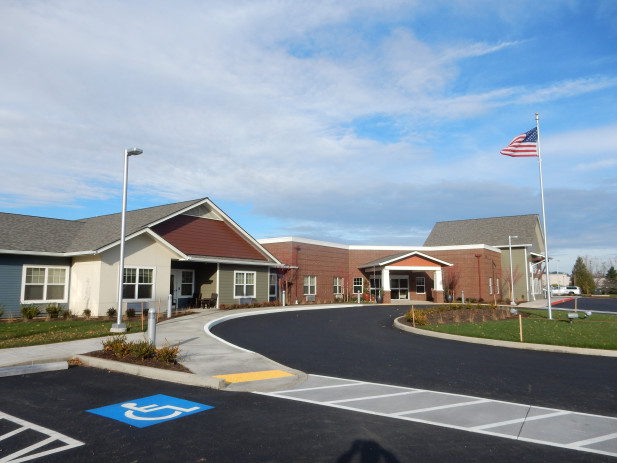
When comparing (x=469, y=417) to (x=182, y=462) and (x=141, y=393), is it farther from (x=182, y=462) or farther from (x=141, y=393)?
(x=141, y=393)

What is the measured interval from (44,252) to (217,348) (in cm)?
1345

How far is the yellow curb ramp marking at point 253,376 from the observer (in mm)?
9297

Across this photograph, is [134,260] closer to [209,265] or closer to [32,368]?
[209,265]

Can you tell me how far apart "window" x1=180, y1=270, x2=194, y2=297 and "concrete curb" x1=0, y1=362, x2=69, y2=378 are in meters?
18.2

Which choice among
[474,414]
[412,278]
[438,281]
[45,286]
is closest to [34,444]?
[474,414]

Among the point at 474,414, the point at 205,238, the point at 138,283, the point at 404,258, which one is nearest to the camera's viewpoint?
the point at 474,414

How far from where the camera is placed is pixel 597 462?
5.18 metres

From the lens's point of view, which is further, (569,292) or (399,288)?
(569,292)

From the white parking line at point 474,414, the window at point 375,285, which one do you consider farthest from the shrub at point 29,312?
the window at point 375,285

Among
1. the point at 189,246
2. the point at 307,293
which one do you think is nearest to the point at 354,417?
the point at 189,246

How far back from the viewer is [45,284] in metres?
22.6

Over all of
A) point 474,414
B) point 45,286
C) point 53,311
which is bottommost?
point 474,414

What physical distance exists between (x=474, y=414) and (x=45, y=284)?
70.8ft

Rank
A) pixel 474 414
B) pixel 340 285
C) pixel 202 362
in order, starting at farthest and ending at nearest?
pixel 340 285
pixel 202 362
pixel 474 414
